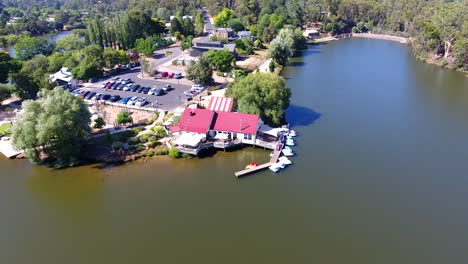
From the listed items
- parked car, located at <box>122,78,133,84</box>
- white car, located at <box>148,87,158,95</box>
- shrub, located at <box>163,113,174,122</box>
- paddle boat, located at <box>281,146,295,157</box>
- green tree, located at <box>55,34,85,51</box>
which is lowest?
paddle boat, located at <box>281,146,295,157</box>

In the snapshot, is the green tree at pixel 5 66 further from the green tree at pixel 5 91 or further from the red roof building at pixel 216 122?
the red roof building at pixel 216 122

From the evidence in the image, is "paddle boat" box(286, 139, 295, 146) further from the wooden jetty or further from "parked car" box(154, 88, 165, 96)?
"parked car" box(154, 88, 165, 96)

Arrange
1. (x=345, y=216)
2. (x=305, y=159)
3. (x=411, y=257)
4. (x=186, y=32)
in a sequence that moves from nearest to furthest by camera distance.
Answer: (x=411, y=257), (x=345, y=216), (x=305, y=159), (x=186, y=32)

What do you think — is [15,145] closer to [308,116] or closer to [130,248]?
[130,248]

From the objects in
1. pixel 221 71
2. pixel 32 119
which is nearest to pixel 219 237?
pixel 32 119

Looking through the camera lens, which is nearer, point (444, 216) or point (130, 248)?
point (130, 248)

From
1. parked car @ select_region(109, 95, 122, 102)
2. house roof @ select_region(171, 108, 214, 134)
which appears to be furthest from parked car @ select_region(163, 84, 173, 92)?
house roof @ select_region(171, 108, 214, 134)

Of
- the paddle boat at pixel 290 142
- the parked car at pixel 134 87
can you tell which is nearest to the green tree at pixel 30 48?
the parked car at pixel 134 87

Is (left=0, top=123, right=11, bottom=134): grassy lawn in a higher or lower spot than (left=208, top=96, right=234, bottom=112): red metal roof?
lower
